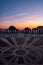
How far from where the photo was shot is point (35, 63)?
77.0ft

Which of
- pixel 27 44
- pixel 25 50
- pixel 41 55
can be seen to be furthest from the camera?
pixel 27 44

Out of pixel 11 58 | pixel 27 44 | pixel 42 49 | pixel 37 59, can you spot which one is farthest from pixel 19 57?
pixel 27 44

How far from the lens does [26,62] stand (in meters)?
23.8

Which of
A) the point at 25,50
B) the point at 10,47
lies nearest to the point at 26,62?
the point at 25,50

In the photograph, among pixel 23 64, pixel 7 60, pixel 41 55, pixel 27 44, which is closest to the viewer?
pixel 23 64

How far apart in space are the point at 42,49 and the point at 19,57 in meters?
6.38

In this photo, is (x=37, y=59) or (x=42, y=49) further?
(x=42, y=49)

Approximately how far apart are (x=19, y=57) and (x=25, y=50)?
14.2 feet

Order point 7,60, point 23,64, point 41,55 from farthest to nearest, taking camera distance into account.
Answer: point 41,55, point 7,60, point 23,64

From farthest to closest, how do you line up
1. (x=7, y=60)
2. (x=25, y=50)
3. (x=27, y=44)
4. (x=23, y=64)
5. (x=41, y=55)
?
(x=27, y=44), (x=25, y=50), (x=41, y=55), (x=7, y=60), (x=23, y=64)

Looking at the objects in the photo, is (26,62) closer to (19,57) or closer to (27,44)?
(19,57)

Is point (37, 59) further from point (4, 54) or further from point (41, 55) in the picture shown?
point (4, 54)

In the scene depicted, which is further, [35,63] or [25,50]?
[25,50]

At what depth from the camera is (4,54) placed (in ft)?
90.5
